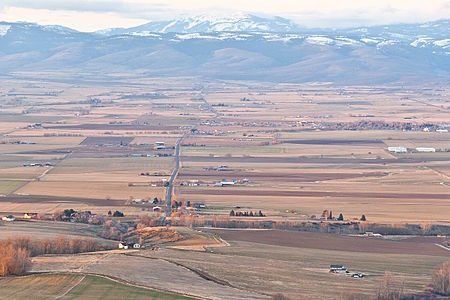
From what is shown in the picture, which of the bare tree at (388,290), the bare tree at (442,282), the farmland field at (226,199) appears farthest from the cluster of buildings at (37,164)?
the bare tree at (442,282)

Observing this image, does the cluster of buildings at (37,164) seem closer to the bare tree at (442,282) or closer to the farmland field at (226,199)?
the farmland field at (226,199)

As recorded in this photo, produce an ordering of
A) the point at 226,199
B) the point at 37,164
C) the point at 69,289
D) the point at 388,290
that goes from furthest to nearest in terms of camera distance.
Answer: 1. the point at 37,164
2. the point at 226,199
3. the point at 388,290
4. the point at 69,289

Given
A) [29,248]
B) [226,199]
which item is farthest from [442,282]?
[226,199]

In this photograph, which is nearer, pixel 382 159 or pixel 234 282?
pixel 234 282

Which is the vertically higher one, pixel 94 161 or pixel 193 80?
pixel 193 80

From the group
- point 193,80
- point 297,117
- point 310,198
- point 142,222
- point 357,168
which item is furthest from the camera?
point 193,80

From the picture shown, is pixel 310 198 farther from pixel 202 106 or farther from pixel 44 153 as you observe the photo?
pixel 202 106

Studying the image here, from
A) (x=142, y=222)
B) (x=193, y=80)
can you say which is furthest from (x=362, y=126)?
(x=193, y=80)

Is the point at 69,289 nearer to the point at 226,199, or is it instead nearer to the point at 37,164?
the point at 226,199
